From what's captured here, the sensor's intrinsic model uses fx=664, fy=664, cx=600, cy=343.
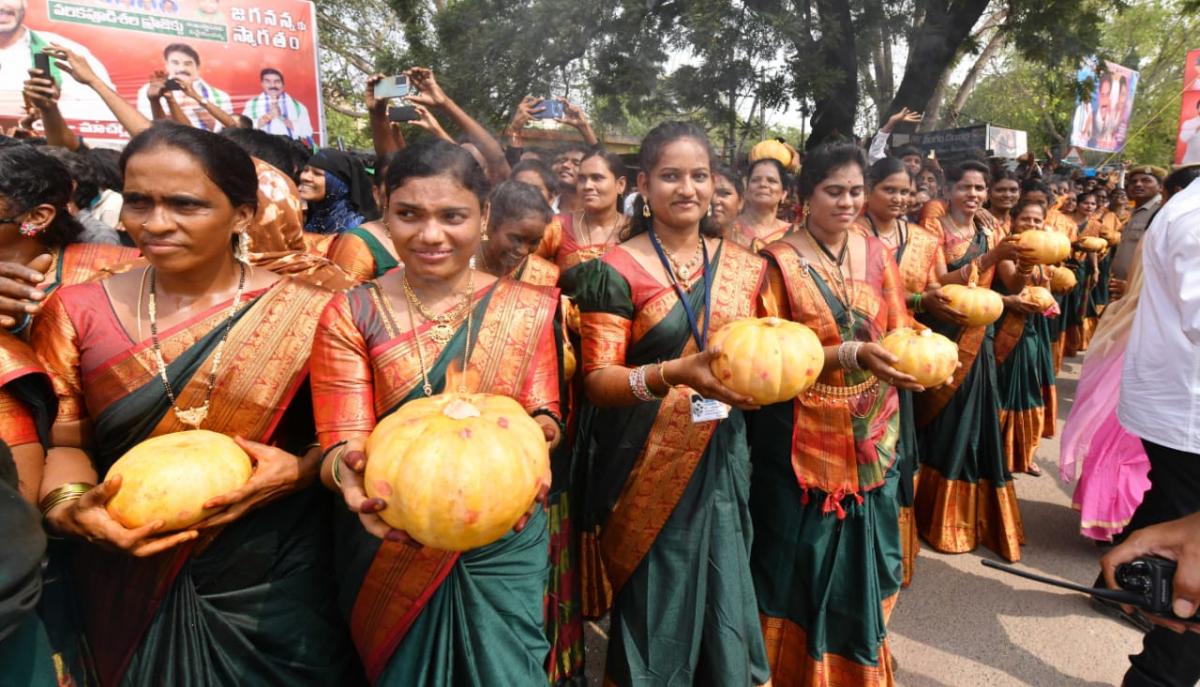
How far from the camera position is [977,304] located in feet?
10.2

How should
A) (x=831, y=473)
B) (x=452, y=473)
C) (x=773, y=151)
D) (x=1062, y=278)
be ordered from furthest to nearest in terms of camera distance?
1. (x=773, y=151)
2. (x=1062, y=278)
3. (x=831, y=473)
4. (x=452, y=473)

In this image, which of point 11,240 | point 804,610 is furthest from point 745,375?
point 11,240

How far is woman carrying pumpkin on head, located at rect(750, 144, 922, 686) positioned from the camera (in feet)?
8.59

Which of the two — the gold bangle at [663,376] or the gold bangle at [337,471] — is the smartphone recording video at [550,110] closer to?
the gold bangle at [663,376]

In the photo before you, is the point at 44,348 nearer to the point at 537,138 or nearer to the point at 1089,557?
the point at 1089,557

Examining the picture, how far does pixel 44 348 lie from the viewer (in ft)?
5.57

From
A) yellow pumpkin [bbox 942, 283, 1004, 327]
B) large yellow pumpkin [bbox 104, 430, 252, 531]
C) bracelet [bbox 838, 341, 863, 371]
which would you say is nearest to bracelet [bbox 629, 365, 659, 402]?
bracelet [bbox 838, 341, 863, 371]

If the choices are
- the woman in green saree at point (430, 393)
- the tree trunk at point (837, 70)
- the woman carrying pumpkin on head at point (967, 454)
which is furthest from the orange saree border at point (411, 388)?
the tree trunk at point (837, 70)

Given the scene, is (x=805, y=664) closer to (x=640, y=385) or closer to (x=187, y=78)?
(x=640, y=385)

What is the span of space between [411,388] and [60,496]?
81 centimetres

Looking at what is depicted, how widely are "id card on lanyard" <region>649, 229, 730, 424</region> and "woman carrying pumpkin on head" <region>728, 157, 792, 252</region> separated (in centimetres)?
247

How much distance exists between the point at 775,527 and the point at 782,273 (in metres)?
1.05

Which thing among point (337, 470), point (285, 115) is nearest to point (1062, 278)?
point (337, 470)

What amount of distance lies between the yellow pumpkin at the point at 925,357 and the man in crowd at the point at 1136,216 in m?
1.57
